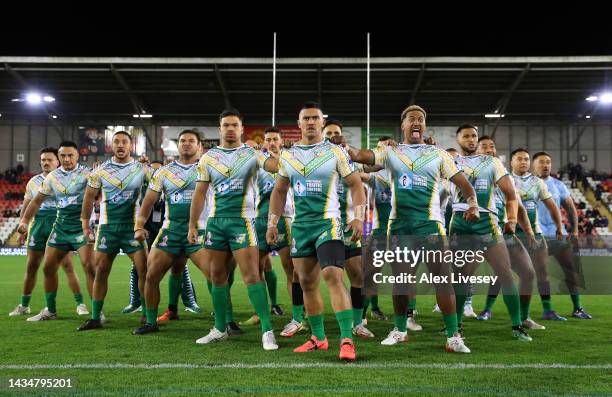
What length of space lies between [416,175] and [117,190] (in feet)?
12.4

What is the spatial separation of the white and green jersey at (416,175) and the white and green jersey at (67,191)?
14.8 ft

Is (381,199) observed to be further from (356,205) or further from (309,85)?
(309,85)

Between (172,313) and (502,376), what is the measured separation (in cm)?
492

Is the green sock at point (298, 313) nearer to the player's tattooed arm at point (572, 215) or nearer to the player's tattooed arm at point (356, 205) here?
the player's tattooed arm at point (356, 205)

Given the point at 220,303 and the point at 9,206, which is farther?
the point at 9,206

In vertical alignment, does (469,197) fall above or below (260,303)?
above

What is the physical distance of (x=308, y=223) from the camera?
5383 millimetres

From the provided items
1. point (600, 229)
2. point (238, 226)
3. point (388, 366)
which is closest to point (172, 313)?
point (238, 226)

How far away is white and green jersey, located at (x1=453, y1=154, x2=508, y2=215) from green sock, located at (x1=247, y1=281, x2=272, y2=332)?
2596 mm

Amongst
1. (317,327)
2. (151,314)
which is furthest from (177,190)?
(317,327)

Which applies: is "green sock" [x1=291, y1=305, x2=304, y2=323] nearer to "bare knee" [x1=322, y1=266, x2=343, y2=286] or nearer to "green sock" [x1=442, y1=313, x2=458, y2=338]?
"bare knee" [x1=322, y1=266, x2=343, y2=286]

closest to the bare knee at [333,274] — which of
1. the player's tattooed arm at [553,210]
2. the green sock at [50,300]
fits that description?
the player's tattooed arm at [553,210]

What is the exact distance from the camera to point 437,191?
574 cm

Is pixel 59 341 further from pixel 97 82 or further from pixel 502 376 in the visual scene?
pixel 97 82
